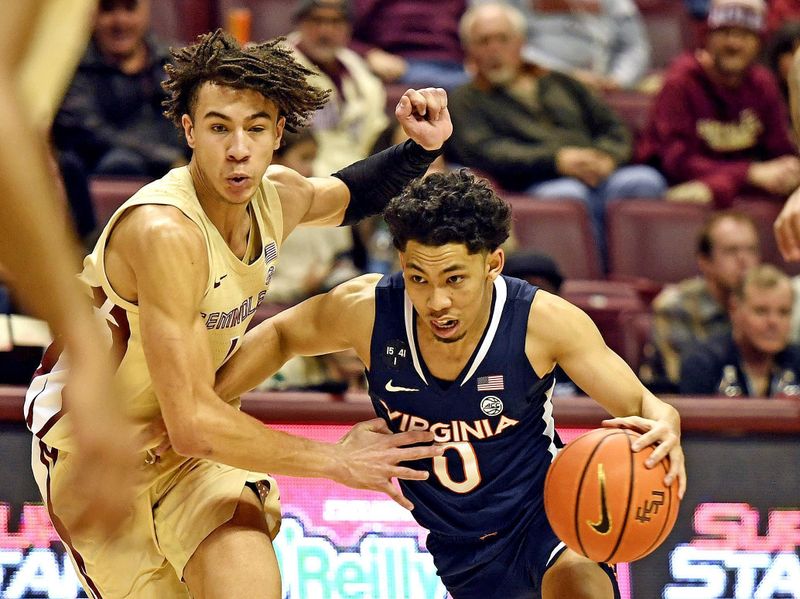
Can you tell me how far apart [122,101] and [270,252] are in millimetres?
3024

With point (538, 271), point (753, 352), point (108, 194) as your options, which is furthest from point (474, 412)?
point (108, 194)

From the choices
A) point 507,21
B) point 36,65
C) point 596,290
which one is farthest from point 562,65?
point 36,65

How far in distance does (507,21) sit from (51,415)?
3965 millimetres

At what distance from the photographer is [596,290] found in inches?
240

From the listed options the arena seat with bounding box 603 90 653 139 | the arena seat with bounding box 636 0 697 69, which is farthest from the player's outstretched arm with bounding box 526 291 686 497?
the arena seat with bounding box 636 0 697 69

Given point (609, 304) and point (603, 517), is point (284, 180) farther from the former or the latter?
point (609, 304)

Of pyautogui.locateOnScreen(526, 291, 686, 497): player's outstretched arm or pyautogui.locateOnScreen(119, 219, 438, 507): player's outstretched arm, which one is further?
pyautogui.locateOnScreen(526, 291, 686, 497): player's outstretched arm

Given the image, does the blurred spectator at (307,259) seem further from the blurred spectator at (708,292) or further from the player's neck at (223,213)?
the player's neck at (223,213)

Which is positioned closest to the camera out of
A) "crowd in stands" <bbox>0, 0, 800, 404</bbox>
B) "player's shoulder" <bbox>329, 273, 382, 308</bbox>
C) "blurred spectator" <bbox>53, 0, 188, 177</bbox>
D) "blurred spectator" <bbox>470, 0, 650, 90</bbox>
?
"player's shoulder" <bbox>329, 273, 382, 308</bbox>

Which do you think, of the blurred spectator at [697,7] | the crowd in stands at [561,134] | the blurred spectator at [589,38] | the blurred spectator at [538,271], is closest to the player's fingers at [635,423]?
the crowd in stands at [561,134]

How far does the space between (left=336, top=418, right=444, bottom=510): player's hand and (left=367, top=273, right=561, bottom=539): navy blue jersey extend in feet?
0.31

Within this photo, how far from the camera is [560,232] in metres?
6.54

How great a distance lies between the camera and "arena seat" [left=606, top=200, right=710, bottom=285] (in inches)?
265

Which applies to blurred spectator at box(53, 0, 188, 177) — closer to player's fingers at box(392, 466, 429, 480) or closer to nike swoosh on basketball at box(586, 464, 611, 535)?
player's fingers at box(392, 466, 429, 480)
